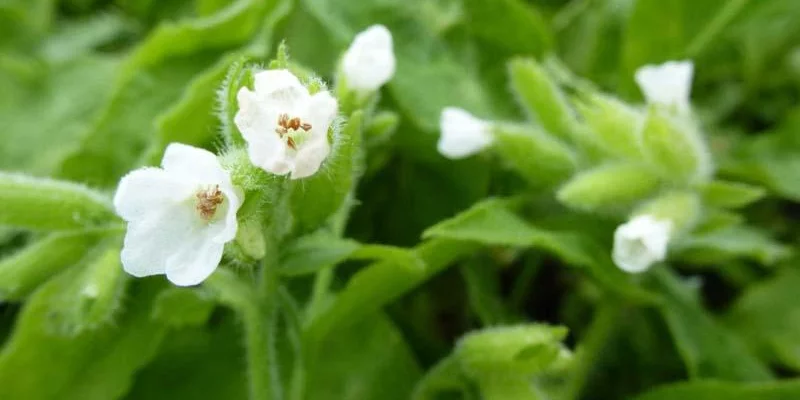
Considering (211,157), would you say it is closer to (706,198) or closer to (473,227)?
(473,227)

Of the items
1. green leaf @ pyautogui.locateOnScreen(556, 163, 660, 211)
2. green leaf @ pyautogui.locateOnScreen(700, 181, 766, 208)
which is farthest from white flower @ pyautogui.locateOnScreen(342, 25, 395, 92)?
green leaf @ pyautogui.locateOnScreen(700, 181, 766, 208)

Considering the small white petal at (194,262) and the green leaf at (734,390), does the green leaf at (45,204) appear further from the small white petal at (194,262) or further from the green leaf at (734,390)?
the green leaf at (734,390)

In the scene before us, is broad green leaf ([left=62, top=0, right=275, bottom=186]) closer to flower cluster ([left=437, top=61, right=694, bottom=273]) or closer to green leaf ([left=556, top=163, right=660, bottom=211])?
flower cluster ([left=437, top=61, right=694, bottom=273])

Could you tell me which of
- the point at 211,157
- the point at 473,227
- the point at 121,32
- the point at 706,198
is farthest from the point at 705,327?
the point at 121,32

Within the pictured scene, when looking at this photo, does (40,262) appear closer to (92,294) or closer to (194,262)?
(92,294)

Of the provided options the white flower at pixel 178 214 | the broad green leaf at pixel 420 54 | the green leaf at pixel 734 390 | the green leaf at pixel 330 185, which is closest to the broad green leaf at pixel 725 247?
the green leaf at pixel 734 390

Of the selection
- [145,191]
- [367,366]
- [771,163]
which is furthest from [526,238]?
[771,163]

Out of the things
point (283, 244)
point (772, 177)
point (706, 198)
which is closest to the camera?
point (283, 244)

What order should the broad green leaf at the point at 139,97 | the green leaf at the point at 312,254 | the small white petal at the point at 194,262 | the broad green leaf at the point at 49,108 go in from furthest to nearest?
1. the broad green leaf at the point at 49,108
2. the broad green leaf at the point at 139,97
3. the green leaf at the point at 312,254
4. the small white petal at the point at 194,262
